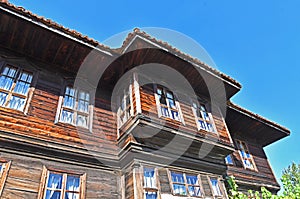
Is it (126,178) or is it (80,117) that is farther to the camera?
(80,117)

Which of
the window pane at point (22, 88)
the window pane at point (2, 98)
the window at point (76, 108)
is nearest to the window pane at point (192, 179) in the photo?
the window at point (76, 108)

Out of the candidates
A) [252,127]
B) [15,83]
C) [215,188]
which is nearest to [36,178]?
[15,83]

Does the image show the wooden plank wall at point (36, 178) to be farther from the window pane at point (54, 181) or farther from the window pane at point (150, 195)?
the window pane at point (150, 195)

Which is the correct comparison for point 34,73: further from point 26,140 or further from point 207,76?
point 207,76

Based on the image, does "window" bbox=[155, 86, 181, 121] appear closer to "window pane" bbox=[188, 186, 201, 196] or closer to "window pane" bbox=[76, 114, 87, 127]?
"window pane" bbox=[188, 186, 201, 196]

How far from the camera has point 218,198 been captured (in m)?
6.98

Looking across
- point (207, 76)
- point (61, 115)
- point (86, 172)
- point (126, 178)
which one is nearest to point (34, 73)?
point (61, 115)

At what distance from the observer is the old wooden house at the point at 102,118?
5.73 m

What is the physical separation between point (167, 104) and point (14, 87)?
4851 mm

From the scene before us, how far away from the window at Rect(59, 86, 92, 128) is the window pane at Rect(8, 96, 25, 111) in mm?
1061

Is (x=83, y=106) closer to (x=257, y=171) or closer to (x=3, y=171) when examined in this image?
(x=3, y=171)

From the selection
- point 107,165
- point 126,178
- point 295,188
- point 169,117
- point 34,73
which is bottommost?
point 295,188

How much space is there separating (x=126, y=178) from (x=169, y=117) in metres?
2.44

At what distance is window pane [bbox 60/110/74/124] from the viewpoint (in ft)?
22.7
